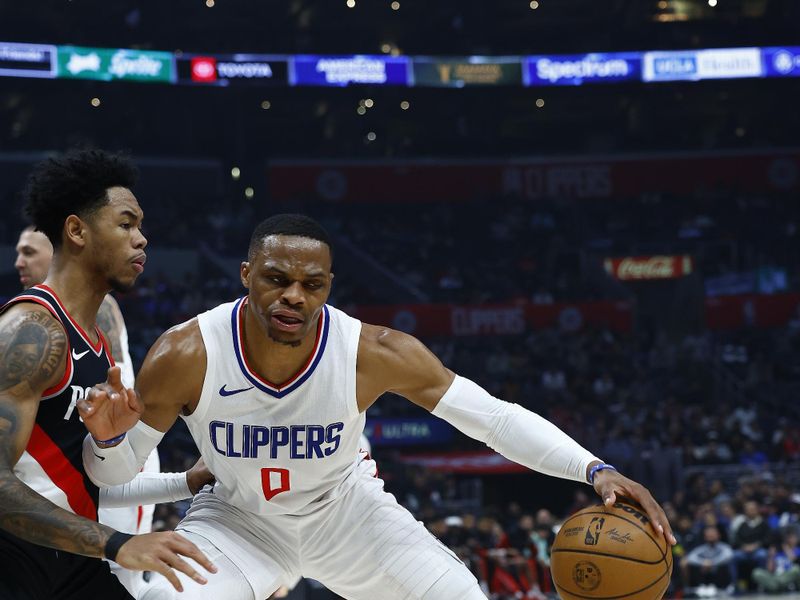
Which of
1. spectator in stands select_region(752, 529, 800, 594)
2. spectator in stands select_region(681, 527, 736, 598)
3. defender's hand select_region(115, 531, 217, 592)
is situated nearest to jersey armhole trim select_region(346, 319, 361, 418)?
defender's hand select_region(115, 531, 217, 592)

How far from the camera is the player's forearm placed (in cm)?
298

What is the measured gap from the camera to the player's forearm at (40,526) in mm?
2980

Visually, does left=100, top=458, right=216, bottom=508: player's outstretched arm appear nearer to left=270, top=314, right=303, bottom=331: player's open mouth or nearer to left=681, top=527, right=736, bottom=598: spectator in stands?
left=270, top=314, right=303, bottom=331: player's open mouth

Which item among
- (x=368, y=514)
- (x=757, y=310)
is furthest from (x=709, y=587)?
(x=757, y=310)

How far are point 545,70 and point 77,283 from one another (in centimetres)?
2423

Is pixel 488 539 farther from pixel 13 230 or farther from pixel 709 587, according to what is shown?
pixel 13 230

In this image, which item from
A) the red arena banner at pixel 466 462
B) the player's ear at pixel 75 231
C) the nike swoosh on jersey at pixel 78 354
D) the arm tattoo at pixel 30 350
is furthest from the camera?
the red arena banner at pixel 466 462

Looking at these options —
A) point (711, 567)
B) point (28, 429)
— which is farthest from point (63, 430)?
point (711, 567)

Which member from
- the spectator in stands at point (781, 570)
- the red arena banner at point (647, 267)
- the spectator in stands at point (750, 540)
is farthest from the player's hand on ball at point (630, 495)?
the red arena banner at point (647, 267)

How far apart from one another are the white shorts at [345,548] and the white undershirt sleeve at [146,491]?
127mm

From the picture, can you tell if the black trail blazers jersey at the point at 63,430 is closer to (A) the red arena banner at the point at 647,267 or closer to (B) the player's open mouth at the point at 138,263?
(B) the player's open mouth at the point at 138,263

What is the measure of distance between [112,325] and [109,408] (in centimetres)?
168

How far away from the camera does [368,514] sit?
13.2 feet

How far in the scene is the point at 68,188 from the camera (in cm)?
358
